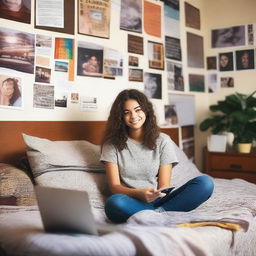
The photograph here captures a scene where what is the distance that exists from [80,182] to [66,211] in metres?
0.61

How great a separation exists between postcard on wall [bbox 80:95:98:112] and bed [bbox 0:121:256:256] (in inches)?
3.8

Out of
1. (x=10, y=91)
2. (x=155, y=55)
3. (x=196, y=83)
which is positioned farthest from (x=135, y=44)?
(x=10, y=91)

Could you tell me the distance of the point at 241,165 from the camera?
276 cm

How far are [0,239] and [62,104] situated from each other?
3.48 ft

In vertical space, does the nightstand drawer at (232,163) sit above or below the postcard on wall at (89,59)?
below

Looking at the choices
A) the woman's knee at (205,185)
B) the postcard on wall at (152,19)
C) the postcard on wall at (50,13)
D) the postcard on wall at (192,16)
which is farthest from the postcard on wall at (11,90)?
the postcard on wall at (192,16)

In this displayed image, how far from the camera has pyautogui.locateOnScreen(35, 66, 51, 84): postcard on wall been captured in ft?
6.67

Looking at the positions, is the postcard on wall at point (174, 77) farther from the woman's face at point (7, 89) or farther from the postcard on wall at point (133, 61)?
the woman's face at point (7, 89)

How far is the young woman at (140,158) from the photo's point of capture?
1.57 m

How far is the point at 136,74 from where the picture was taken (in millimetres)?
2633

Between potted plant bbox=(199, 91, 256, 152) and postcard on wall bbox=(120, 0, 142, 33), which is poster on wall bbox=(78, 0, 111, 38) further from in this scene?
potted plant bbox=(199, 91, 256, 152)

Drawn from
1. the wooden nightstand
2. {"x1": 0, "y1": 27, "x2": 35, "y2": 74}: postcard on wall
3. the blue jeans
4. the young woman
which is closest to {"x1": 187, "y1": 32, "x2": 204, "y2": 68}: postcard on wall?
the wooden nightstand

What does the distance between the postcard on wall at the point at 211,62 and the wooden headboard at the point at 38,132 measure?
1.41 meters

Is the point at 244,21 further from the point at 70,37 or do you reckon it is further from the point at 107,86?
the point at 70,37
